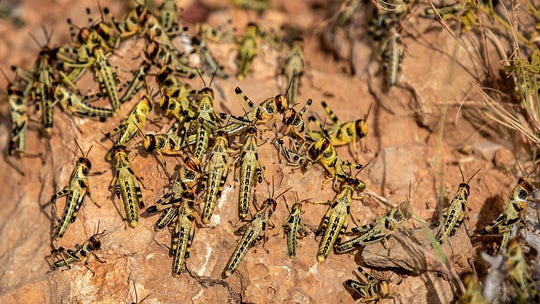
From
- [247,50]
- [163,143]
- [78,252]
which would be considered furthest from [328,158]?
[247,50]

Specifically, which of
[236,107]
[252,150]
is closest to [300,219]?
[252,150]

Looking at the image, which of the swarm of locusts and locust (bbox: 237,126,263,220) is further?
locust (bbox: 237,126,263,220)

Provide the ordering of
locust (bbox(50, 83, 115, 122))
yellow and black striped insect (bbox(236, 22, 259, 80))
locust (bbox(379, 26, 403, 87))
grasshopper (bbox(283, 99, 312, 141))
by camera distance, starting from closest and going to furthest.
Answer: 1. grasshopper (bbox(283, 99, 312, 141))
2. locust (bbox(50, 83, 115, 122))
3. locust (bbox(379, 26, 403, 87))
4. yellow and black striped insect (bbox(236, 22, 259, 80))

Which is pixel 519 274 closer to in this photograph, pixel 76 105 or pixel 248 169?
pixel 248 169

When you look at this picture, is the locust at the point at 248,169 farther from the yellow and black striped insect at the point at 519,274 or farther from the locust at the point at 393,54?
the yellow and black striped insect at the point at 519,274

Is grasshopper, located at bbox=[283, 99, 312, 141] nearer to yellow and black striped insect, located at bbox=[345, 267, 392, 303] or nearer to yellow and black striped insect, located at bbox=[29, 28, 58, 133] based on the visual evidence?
yellow and black striped insect, located at bbox=[345, 267, 392, 303]

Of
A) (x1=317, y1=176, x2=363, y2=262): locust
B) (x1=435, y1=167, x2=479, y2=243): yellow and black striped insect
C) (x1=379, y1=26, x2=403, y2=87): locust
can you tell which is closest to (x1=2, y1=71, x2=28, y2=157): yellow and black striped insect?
(x1=317, y1=176, x2=363, y2=262): locust

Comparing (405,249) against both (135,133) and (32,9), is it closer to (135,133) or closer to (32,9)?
(135,133)
